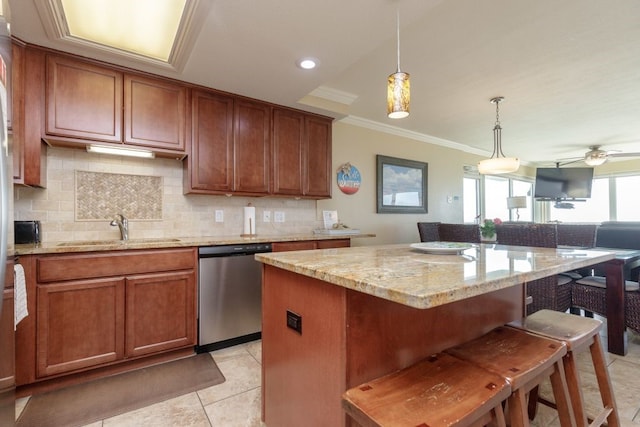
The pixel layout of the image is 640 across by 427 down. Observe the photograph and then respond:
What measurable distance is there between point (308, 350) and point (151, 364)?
1.70 m

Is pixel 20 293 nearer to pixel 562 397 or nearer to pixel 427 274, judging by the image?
pixel 427 274

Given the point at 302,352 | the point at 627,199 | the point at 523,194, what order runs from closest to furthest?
the point at 302,352 < the point at 627,199 < the point at 523,194

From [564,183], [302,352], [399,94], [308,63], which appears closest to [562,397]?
[302,352]

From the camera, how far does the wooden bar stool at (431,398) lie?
2.49 feet

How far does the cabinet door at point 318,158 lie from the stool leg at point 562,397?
257 centimetres

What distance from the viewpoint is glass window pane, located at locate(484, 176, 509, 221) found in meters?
6.51

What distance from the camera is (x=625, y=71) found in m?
2.88

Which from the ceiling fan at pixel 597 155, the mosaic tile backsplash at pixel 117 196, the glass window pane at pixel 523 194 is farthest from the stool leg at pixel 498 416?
A: the glass window pane at pixel 523 194

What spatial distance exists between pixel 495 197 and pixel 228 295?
655 cm

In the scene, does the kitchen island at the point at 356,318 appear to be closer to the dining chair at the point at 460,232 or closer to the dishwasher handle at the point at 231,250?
the dishwasher handle at the point at 231,250

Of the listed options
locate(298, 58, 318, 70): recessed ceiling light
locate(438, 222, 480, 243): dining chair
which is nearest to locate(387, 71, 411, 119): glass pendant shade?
locate(298, 58, 318, 70): recessed ceiling light

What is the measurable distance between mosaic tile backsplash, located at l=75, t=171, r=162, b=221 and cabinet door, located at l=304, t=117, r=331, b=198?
150 cm

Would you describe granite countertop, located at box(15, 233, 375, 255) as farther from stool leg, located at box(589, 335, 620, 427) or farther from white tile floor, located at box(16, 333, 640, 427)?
stool leg, located at box(589, 335, 620, 427)

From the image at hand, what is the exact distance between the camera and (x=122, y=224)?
2.49 meters
